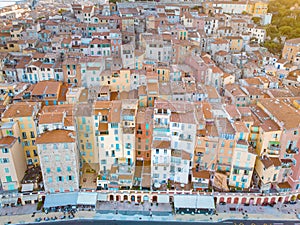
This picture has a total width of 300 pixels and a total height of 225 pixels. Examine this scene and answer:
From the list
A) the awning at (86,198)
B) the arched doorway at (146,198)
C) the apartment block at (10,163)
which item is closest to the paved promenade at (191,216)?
the awning at (86,198)

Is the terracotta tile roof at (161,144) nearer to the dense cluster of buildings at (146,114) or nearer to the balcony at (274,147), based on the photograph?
the dense cluster of buildings at (146,114)

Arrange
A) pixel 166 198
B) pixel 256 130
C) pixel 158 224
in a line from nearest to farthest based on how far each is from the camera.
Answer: pixel 158 224, pixel 166 198, pixel 256 130

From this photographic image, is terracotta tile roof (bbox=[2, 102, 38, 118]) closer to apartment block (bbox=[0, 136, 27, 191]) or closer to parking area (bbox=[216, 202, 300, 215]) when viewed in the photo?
apartment block (bbox=[0, 136, 27, 191])

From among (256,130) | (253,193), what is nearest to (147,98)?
(256,130)

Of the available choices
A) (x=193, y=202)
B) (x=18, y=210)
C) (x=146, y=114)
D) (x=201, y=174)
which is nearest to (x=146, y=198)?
(x=193, y=202)

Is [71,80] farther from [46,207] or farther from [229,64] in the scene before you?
[229,64]

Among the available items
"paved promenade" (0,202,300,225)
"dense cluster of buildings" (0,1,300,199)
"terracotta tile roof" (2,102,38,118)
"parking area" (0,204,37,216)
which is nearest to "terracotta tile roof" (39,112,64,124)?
"dense cluster of buildings" (0,1,300,199)
